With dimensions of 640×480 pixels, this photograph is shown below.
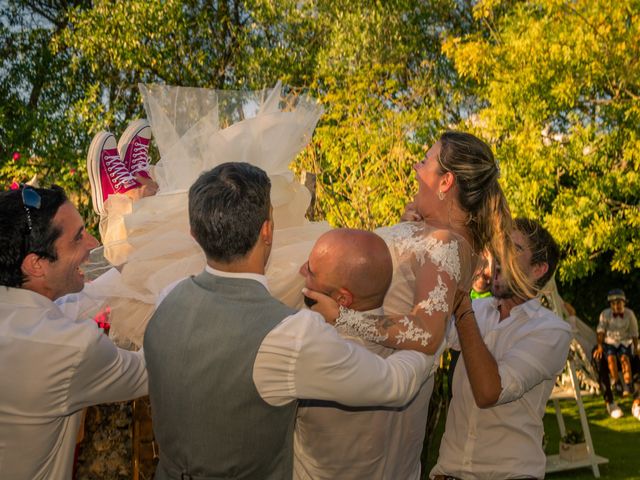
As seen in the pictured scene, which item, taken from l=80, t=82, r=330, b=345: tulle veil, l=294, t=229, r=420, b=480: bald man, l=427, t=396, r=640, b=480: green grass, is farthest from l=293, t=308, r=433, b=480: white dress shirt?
l=427, t=396, r=640, b=480: green grass

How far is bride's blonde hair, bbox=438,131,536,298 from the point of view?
2.65 meters

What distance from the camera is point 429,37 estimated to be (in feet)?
66.1

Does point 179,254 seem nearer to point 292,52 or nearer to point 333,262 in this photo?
point 333,262

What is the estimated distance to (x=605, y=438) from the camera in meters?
10.5

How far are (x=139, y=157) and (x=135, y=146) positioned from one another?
0.24 feet

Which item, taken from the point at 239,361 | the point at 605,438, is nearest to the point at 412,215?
the point at 239,361

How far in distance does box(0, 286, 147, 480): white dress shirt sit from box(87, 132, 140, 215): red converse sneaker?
6.59ft

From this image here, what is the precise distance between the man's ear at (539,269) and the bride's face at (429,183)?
3.40ft

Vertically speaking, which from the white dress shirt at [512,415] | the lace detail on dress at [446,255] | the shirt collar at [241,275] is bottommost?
the white dress shirt at [512,415]

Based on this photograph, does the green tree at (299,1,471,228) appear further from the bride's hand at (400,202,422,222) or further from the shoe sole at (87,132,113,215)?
the bride's hand at (400,202,422,222)

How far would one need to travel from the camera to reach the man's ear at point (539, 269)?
11.5ft

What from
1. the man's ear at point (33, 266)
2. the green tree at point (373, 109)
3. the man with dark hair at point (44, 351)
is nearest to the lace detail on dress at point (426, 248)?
the man with dark hair at point (44, 351)

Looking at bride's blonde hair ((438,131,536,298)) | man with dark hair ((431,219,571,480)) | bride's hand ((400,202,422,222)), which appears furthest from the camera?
man with dark hair ((431,219,571,480))

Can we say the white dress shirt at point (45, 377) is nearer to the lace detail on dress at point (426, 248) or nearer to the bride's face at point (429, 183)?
the lace detail on dress at point (426, 248)
